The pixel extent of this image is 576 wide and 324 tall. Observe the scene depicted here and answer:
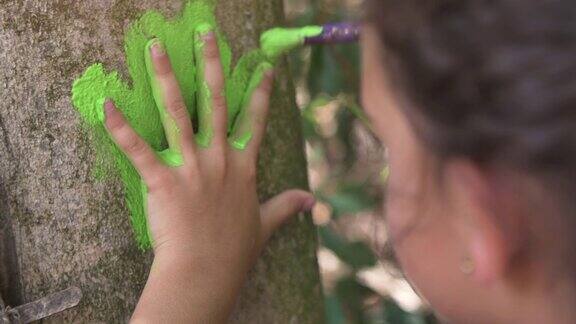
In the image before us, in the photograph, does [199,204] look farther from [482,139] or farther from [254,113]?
[482,139]

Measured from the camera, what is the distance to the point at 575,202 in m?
0.62

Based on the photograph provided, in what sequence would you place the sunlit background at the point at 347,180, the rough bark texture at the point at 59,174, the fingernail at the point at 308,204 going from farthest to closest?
1. the sunlit background at the point at 347,180
2. the fingernail at the point at 308,204
3. the rough bark texture at the point at 59,174

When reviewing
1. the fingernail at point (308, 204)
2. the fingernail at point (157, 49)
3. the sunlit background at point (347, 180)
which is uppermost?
the fingernail at point (157, 49)

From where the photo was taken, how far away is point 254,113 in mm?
985

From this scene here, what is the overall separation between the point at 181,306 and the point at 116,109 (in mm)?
222

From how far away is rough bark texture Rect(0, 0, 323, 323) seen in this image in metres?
0.83

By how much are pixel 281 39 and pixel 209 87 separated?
0.13m

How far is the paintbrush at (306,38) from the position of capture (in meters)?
1.01

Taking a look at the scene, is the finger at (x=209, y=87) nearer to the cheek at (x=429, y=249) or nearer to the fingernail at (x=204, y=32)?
the fingernail at (x=204, y=32)

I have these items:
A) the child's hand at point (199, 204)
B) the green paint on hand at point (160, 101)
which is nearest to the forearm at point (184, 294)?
the child's hand at point (199, 204)

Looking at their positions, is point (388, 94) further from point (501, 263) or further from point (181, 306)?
point (181, 306)

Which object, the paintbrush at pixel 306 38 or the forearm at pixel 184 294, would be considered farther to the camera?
the paintbrush at pixel 306 38

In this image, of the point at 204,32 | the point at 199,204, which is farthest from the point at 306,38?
the point at 199,204

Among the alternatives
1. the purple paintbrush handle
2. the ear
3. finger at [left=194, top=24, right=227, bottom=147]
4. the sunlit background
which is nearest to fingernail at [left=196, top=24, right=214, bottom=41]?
finger at [left=194, top=24, right=227, bottom=147]
